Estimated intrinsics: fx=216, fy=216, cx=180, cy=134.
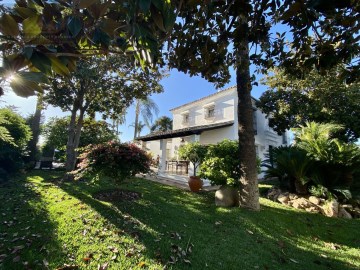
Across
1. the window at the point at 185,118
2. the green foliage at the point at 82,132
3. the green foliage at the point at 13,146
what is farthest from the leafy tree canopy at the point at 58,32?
the window at the point at 185,118

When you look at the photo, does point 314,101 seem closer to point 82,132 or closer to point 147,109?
point 82,132

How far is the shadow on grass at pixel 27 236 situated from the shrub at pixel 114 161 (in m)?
1.52

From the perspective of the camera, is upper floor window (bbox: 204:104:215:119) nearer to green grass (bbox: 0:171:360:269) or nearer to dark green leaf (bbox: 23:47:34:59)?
green grass (bbox: 0:171:360:269)

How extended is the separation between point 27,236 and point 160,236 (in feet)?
Result: 8.58

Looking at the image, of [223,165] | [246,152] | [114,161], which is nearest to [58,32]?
[114,161]

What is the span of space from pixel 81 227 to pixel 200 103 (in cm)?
1638

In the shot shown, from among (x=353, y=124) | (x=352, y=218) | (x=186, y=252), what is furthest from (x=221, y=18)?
(x=353, y=124)

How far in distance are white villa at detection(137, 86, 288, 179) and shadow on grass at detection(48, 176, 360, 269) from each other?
7874mm

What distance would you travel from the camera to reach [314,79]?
1388 centimetres

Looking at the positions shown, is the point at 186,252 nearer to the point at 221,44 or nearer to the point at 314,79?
the point at 221,44

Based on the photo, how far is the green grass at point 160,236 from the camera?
3.71 metres

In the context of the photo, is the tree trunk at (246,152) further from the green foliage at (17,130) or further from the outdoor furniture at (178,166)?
the green foliage at (17,130)

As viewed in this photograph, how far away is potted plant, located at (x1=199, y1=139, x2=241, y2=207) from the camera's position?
8039mm

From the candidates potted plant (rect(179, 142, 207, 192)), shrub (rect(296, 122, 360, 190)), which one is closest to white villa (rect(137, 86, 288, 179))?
potted plant (rect(179, 142, 207, 192))
